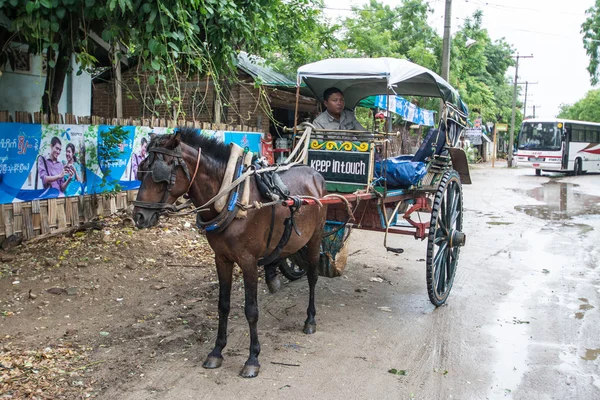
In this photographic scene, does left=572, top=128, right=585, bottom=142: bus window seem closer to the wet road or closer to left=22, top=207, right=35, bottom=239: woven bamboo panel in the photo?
the wet road

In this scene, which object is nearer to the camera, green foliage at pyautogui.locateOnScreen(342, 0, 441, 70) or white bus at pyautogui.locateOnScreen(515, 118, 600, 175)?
green foliage at pyautogui.locateOnScreen(342, 0, 441, 70)

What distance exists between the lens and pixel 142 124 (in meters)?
9.35

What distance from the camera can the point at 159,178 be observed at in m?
3.68

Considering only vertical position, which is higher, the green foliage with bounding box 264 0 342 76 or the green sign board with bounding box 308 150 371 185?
the green foliage with bounding box 264 0 342 76

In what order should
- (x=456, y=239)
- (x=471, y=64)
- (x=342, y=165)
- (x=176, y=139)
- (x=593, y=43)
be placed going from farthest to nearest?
A: (x=593, y=43) → (x=471, y=64) → (x=456, y=239) → (x=342, y=165) → (x=176, y=139)

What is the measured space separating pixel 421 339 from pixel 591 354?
60.1 inches

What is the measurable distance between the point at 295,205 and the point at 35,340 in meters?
2.63

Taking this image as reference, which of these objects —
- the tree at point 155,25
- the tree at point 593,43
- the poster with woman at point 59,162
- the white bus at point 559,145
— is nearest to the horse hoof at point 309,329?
the tree at point 155,25

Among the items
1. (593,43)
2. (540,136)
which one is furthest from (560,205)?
(593,43)

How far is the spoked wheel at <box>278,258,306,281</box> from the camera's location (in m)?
6.51

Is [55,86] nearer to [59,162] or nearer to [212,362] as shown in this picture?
[59,162]

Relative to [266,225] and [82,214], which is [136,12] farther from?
[82,214]

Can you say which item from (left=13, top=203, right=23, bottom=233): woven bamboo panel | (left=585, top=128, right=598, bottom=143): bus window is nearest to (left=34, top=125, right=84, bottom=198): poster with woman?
(left=13, top=203, right=23, bottom=233): woven bamboo panel

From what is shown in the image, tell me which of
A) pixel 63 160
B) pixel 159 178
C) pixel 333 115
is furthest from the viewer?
pixel 63 160
